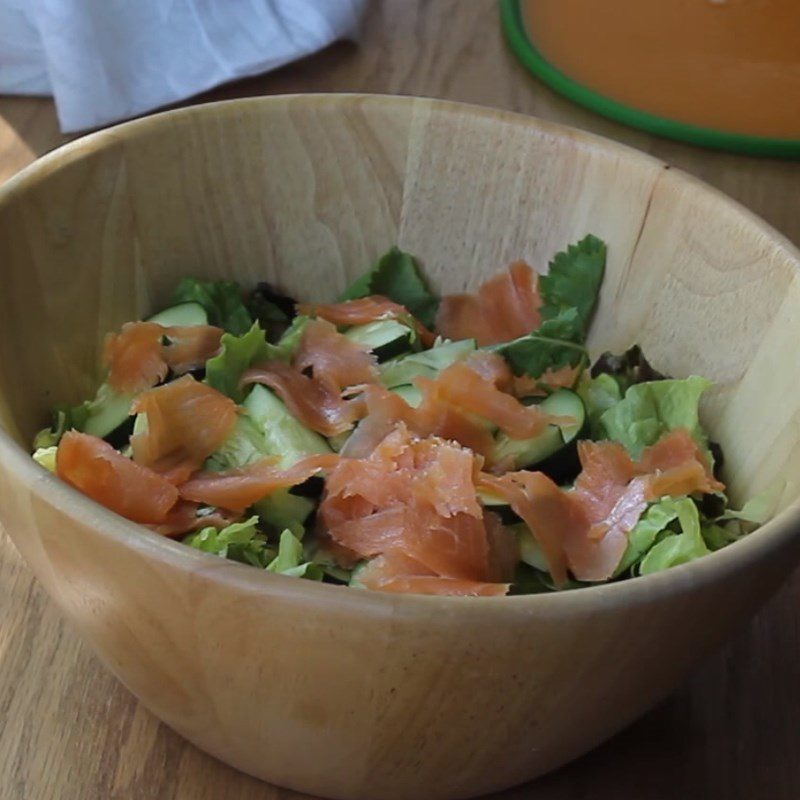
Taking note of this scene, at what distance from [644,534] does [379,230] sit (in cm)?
36

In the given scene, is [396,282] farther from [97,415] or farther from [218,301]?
[97,415]

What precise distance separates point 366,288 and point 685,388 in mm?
270

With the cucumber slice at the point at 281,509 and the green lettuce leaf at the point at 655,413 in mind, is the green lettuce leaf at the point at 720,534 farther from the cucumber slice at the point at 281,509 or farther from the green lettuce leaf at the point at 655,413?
the cucumber slice at the point at 281,509

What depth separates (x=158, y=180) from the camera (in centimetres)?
86

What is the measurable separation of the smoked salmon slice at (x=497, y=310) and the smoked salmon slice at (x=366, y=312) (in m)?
0.03

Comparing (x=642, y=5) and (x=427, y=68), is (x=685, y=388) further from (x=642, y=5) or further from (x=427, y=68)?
(x=427, y=68)

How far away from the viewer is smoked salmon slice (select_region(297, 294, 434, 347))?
881 mm

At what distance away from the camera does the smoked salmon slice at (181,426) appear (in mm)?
739

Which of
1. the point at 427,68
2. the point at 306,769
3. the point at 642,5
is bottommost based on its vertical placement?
the point at 306,769

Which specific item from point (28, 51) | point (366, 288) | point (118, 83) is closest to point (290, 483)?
point (366, 288)

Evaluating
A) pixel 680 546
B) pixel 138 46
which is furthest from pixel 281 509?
pixel 138 46

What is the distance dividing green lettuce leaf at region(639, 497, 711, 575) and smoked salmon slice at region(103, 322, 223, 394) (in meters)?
0.35

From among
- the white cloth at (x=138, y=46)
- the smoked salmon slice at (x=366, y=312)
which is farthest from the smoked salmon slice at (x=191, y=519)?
the white cloth at (x=138, y=46)

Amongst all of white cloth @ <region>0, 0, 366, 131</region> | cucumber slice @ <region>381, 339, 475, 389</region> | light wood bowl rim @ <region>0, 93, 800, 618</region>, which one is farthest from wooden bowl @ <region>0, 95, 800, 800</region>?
white cloth @ <region>0, 0, 366, 131</region>
